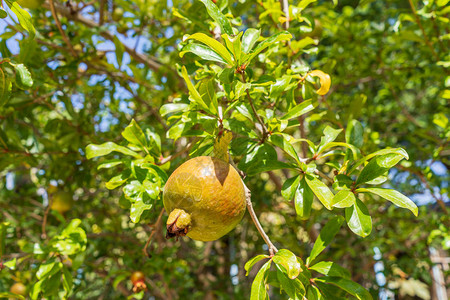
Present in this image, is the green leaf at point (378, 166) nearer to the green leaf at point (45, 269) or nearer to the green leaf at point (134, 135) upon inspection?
the green leaf at point (134, 135)

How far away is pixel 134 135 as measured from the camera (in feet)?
3.87

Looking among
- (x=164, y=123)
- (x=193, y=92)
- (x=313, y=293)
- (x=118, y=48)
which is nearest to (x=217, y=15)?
(x=193, y=92)

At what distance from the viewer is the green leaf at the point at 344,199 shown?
0.87 metres

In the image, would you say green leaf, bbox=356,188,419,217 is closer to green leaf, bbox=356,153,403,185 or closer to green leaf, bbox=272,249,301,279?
green leaf, bbox=356,153,403,185

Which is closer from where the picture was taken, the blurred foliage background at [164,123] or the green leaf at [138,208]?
the green leaf at [138,208]

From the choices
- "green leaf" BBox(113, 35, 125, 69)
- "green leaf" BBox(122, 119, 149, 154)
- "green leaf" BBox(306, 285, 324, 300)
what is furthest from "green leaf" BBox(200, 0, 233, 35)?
"green leaf" BBox(113, 35, 125, 69)

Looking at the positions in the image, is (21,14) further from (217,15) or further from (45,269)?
(45,269)

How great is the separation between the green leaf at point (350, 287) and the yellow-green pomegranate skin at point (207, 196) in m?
0.36

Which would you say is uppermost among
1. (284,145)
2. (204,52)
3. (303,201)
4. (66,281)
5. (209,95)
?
(204,52)

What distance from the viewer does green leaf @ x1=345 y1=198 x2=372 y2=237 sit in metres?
0.90

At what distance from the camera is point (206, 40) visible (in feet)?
2.79

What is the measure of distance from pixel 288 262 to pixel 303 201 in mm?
218

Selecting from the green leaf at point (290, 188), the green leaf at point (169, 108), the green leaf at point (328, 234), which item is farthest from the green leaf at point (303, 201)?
the green leaf at point (169, 108)

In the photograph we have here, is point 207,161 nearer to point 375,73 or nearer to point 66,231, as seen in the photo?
point 66,231
